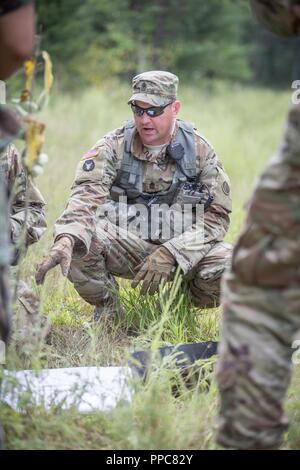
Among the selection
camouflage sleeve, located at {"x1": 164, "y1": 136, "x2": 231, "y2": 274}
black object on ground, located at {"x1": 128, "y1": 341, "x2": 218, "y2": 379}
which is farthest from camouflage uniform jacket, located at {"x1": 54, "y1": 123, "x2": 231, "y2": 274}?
black object on ground, located at {"x1": 128, "y1": 341, "x2": 218, "y2": 379}

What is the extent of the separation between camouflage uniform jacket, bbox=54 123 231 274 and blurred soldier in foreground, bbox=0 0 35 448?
5.19 feet

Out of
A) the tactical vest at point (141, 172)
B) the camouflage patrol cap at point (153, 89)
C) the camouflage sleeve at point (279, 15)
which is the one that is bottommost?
the tactical vest at point (141, 172)

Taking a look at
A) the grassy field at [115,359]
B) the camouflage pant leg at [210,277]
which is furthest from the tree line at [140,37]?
the camouflage pant leg at [210,277]

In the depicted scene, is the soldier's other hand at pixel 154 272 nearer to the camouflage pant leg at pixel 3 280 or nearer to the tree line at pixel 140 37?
the camouflage pant leg at pixel 3 280

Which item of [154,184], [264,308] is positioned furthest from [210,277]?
[264,308]

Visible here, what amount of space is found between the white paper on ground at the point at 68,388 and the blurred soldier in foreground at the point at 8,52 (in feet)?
1.64

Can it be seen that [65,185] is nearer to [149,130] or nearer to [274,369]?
[149,130]

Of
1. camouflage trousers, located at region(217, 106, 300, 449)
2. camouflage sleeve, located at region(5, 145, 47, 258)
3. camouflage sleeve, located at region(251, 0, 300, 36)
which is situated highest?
camouflage sleeve, located at region(251, 0, 300, 36)

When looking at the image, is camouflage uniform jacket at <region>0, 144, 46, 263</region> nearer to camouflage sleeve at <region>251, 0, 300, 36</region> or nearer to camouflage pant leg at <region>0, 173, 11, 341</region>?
camouflage pant leg at <region>0, 173, 11, 341</region>

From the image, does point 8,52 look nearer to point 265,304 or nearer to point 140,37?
point 265,304

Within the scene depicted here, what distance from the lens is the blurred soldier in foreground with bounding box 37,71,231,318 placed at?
4.16 meters

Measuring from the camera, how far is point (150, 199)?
4.43 m

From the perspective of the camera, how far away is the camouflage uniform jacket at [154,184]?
160 inches

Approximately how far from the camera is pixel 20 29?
2.28 metres
